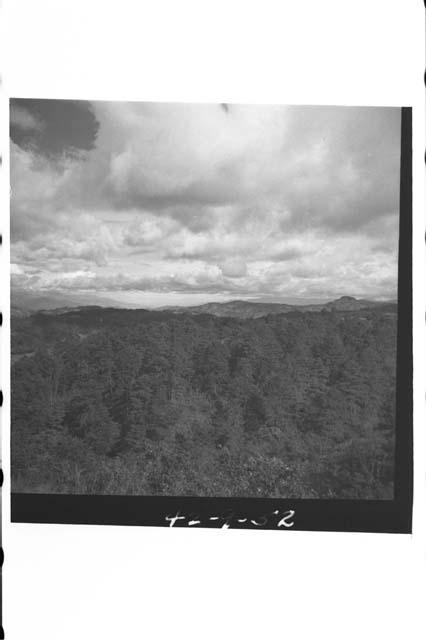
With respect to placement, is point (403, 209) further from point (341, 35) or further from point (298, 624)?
point (298, 624)

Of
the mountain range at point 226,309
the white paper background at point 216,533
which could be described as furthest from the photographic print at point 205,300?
the white paper background at point 216,533

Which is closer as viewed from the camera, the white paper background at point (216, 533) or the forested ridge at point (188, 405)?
the white paper background at point (216, 533)

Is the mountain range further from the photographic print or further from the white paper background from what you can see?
the white paper background

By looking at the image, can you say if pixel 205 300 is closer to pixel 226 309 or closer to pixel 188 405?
pixel 226 309

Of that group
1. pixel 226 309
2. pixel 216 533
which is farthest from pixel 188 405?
pixel 216 533

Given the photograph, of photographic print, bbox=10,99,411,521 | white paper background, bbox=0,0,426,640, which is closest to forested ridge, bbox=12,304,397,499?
photographic print, bbox=10,99,411,521

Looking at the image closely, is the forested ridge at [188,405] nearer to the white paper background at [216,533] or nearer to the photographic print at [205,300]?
the photographic print at [205,300]

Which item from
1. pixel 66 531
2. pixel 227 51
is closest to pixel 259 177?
pixel 227 51

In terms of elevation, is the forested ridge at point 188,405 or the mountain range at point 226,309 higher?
the mountain range at point 226,309
